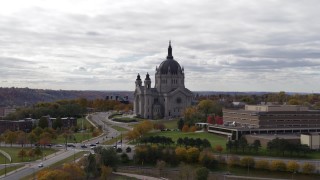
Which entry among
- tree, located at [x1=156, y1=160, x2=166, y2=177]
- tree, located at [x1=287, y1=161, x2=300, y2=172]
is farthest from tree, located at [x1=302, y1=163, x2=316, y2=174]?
tree, located at [x1=156, y1=160, x2=166, y2=177]

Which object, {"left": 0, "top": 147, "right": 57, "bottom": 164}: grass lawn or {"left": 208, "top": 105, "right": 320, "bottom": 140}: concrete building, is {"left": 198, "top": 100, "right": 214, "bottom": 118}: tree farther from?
{"left": 0, "top": 147, "right": 57, "bottom": 164}: grass lawn

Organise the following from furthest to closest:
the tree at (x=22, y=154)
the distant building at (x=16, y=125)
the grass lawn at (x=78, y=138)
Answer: the distant building at (x=16, y=125) → the grass lawn at (x=78, y=138) → the tree at (x=22, y=154)

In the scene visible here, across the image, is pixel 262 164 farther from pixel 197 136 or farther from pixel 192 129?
pixel 192 129

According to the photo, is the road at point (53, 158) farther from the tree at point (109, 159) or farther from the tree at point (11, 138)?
the tree at point (11, 138)

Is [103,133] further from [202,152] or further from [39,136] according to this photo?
[202,152]

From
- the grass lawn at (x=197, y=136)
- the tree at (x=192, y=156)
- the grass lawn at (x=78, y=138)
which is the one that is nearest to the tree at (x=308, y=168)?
the tree at (x=192, y=156)

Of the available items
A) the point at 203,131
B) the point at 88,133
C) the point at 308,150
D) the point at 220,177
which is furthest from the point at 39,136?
the point at 308,150
